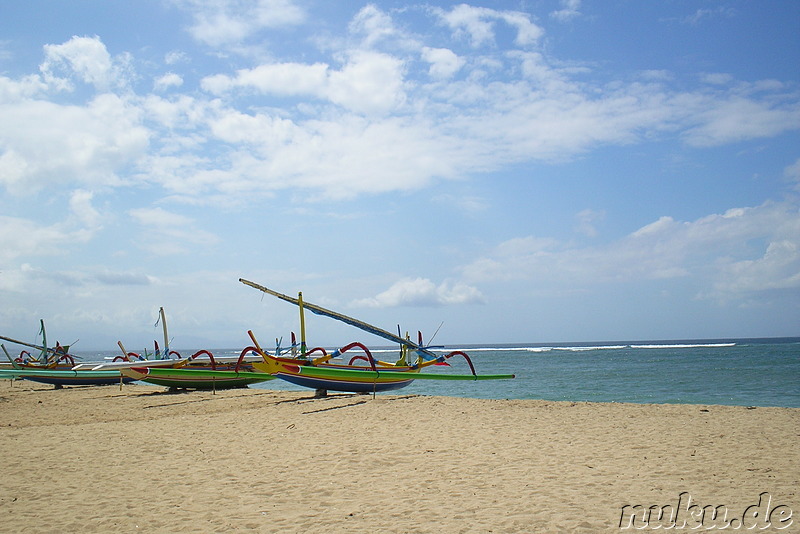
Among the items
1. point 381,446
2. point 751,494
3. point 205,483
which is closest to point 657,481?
point 751,494

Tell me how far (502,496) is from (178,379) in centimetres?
1834

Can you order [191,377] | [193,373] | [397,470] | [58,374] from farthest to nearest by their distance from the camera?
[58,374]
[191,377]
[193,373]
[397,470]

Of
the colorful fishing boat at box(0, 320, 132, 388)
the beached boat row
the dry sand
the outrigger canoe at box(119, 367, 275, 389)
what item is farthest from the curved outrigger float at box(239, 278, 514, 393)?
the colorful fishing boat at box(0, 320, 132, 388)

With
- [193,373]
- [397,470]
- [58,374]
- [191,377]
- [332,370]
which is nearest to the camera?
[397,470]

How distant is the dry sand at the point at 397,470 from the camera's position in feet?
18.7

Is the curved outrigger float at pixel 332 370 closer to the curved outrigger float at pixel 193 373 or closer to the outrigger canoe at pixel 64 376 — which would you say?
the curved outrigger float at pixel 193 373

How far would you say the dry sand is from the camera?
5.70 metres

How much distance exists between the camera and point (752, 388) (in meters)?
25.1

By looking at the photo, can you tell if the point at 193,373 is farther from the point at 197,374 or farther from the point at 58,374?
the point at 58,374

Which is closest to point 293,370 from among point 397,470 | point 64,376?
point 397,470

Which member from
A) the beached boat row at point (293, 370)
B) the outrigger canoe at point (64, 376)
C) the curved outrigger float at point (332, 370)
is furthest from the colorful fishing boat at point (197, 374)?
the outrigger canoe at point (64, 376)

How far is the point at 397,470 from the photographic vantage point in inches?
305

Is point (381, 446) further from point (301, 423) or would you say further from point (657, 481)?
point (657, 481)

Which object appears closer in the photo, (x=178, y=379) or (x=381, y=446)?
(x=381, y=446)
